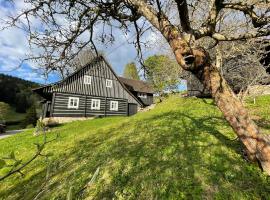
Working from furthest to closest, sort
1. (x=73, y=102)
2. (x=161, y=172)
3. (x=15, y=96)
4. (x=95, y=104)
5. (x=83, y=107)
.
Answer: (x=15, y=96) < (x=95, y=104) < (x=83, y=107) < (x=73, y=102) < (x=161, y=172)

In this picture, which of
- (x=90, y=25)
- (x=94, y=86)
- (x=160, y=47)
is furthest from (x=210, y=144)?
(x=94, y=86)

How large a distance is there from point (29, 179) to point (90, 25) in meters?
5.61

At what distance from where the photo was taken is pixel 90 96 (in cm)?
3089

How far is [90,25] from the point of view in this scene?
6207 mm

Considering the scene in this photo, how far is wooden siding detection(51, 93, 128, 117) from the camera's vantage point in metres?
27.7

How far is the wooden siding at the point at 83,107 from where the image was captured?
27.7 m

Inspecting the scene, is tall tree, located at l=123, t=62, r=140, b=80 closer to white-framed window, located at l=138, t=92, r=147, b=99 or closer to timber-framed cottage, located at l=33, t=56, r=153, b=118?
white-framed window, located at l=138, t=92, r=147, b=99

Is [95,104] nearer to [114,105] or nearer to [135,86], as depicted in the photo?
[114,105]

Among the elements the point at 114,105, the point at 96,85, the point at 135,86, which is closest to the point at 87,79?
the point at 96,85

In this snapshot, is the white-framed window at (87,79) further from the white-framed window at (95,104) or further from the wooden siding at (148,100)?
the wooden siding at (148,100)

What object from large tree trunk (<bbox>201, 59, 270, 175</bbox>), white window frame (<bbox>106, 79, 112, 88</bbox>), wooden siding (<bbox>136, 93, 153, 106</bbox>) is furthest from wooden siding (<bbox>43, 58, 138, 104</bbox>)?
large tree trunk (<bbox>201, 59, 270, 175</bbox>)

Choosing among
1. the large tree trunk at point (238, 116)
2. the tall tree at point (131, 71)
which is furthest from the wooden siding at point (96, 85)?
the tall tree at point (131, 71)

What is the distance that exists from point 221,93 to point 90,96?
27.4 metres

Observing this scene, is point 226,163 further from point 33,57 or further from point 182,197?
point 33,57
